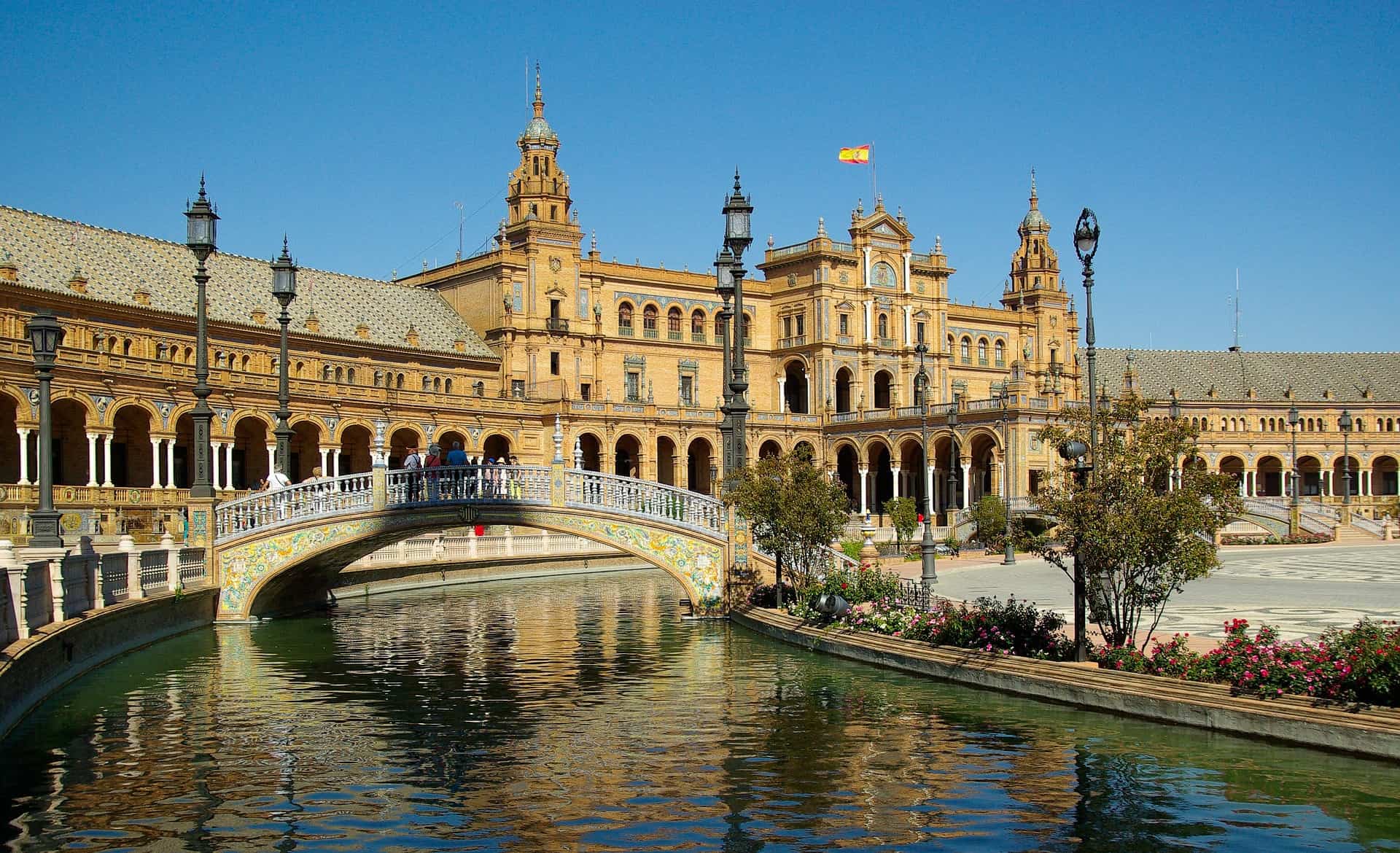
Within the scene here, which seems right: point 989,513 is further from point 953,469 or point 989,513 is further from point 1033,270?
point 1033,270

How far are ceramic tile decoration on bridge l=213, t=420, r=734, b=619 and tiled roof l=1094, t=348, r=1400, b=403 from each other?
7417 cm

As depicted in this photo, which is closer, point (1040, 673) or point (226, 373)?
point (1040, 673)

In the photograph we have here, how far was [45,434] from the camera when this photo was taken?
68.4 ft

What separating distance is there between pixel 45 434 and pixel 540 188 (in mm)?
54892

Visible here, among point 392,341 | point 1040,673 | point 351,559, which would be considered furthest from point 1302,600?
point 392,341

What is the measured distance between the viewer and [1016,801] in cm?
1248

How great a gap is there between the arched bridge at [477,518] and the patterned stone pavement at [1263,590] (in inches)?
205

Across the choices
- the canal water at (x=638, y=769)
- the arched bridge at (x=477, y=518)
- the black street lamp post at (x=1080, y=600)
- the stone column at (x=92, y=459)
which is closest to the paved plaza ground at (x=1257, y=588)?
the black street lamp post at (x=1080, y=600)

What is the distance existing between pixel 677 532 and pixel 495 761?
43.9ft

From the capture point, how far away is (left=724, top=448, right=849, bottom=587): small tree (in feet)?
82.9

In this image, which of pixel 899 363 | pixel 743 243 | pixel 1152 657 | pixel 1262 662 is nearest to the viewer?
pixel 1262 662

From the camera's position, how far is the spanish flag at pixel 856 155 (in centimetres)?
7538

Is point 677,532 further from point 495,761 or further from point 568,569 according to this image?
point 568,569

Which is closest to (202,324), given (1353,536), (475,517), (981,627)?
(475,517)
